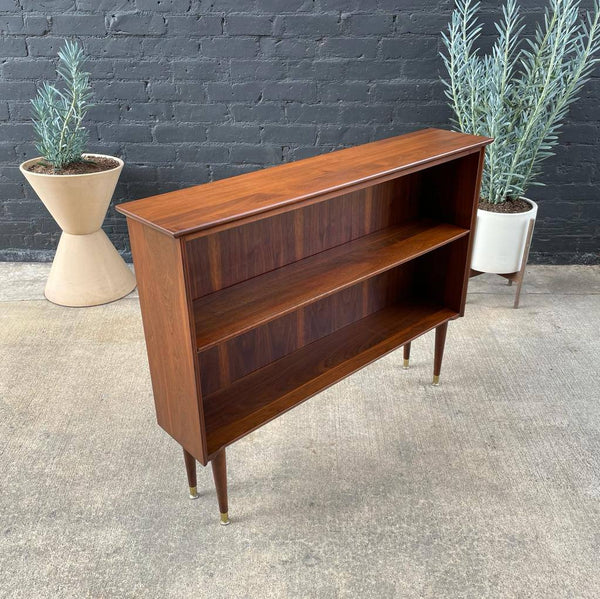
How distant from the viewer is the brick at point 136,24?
9.70 feet

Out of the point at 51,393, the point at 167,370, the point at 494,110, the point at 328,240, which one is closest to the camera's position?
the point at 167,370

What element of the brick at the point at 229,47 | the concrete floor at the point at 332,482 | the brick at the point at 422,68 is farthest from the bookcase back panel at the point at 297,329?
the brick at the point at 229,47

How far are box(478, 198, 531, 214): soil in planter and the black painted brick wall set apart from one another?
0.39 metres

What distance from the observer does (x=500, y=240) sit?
2873mm

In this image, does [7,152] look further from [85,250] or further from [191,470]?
[191,470]

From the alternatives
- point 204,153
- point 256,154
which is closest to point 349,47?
point 256,154

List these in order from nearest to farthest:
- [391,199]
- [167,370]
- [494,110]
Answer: [167,370] → [391,199] → [494,110]

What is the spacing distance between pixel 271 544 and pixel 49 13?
266 centimetres

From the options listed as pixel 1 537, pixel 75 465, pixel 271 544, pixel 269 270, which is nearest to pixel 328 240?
pixel 269 270

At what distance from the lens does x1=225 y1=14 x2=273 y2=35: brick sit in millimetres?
2951

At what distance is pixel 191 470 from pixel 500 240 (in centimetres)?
181

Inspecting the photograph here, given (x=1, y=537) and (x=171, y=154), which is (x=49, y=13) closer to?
(x=171, y=154)

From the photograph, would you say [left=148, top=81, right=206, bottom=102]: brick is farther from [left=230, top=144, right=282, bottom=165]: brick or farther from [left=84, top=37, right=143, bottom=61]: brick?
[left=230, top=144, right=282, bottom=165]: brick

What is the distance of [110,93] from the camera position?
3121 mm
